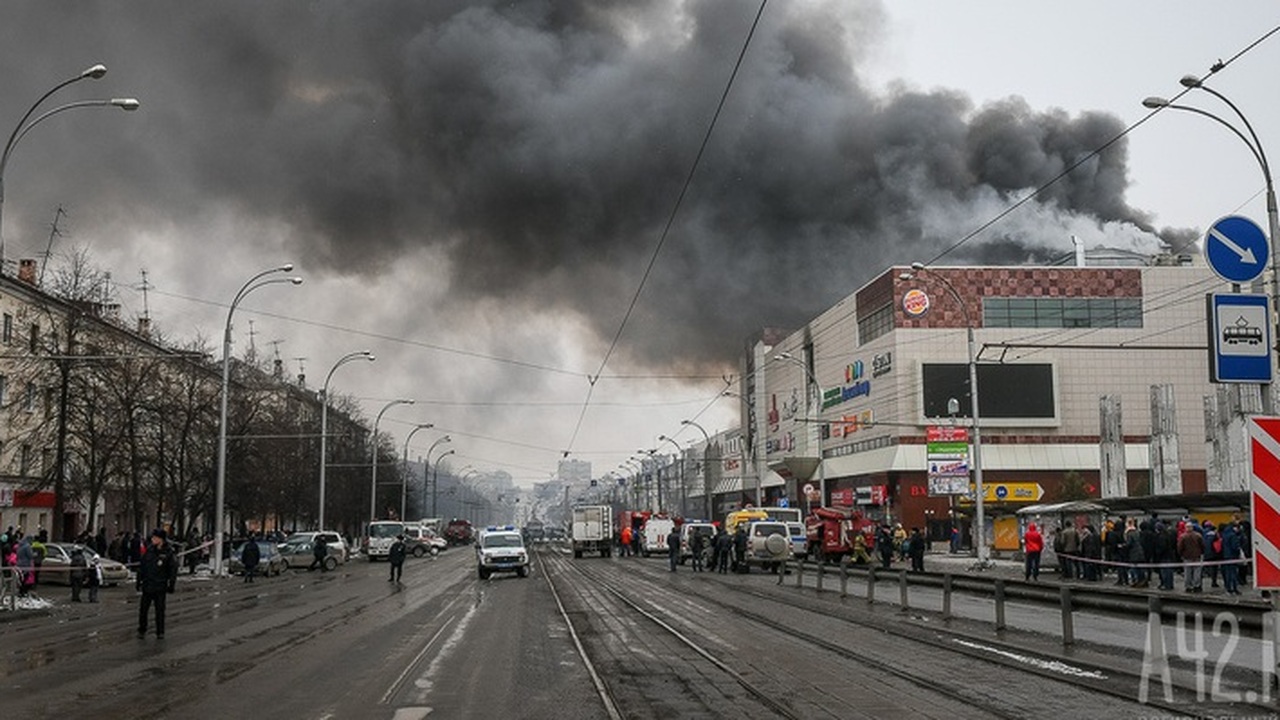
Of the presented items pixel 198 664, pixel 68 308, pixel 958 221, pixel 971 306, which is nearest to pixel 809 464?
pixel 971 306

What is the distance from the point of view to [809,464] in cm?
9600

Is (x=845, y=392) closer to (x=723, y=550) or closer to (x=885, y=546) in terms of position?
(x=723, y=550)

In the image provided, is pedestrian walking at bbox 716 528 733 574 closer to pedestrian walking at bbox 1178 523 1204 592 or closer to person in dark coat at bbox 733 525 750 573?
person in dark coat at bbox 733 525 750 573

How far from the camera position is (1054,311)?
8075 cm

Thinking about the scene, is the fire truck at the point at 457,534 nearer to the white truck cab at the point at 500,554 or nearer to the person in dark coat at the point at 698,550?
the person in dark coat at the point at 698,550

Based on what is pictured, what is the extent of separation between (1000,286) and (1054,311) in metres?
3.90

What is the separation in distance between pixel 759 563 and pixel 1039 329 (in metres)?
38.7

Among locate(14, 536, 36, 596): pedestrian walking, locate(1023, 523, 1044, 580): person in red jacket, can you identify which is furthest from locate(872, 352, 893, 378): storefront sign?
locate(14, 536, 36, 596): pedestrian walking

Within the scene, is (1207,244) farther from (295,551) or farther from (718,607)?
(295,551)

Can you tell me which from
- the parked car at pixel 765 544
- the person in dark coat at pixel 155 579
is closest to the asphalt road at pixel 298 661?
the person in dark coat at pixel 155 579

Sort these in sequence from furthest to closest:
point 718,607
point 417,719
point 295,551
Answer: point 295,551 → point 718,607 → point 417,719

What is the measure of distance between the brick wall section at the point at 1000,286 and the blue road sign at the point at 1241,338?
67.9 m

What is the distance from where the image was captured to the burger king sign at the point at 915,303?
8038 centimetres

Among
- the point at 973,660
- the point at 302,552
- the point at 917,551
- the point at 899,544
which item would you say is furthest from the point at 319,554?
the point at 973,660
